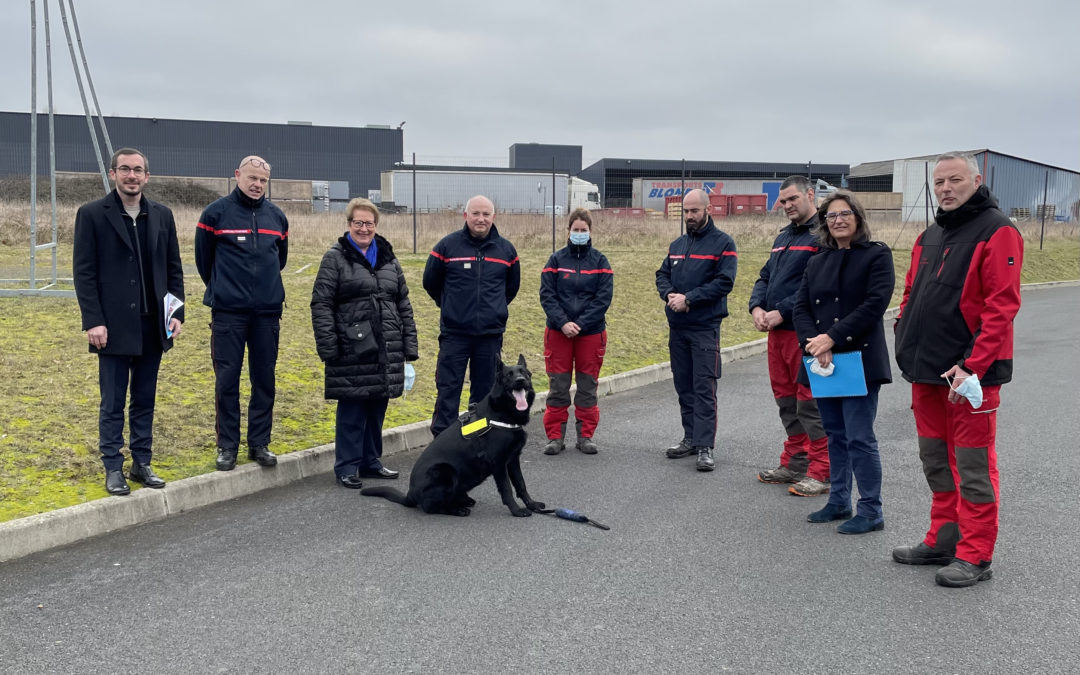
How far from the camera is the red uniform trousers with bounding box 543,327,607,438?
7.61 meters

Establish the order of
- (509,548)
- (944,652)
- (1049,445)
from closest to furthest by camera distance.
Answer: (944,652) < (509,548) < (1049,445)

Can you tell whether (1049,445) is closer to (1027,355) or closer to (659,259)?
(1027,355)

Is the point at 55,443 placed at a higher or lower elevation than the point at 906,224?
lower

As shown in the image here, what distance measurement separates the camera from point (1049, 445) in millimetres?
7406

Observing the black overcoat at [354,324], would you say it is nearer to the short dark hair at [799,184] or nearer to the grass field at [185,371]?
the grass field at [185,371]

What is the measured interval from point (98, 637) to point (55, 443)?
289 centimetres

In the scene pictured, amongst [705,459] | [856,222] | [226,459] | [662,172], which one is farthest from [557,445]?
[662,172]

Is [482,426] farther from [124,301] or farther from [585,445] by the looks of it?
[124,301]

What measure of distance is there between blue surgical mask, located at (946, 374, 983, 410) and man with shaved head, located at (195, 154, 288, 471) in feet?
15.1

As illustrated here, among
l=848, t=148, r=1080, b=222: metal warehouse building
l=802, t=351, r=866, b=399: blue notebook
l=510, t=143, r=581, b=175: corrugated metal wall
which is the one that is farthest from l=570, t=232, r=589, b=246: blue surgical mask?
l=510, t=143, r=581, b=175: corrugated metal wall

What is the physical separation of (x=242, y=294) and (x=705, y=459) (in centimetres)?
383

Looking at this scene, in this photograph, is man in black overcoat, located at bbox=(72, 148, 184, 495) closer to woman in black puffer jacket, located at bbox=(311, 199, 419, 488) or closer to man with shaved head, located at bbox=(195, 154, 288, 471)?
man with shaved head, located at bbox=(195, 154, 288, 471)

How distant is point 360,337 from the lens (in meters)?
6.21

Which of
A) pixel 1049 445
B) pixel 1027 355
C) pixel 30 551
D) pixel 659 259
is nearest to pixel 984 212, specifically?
pixel 1049 445
